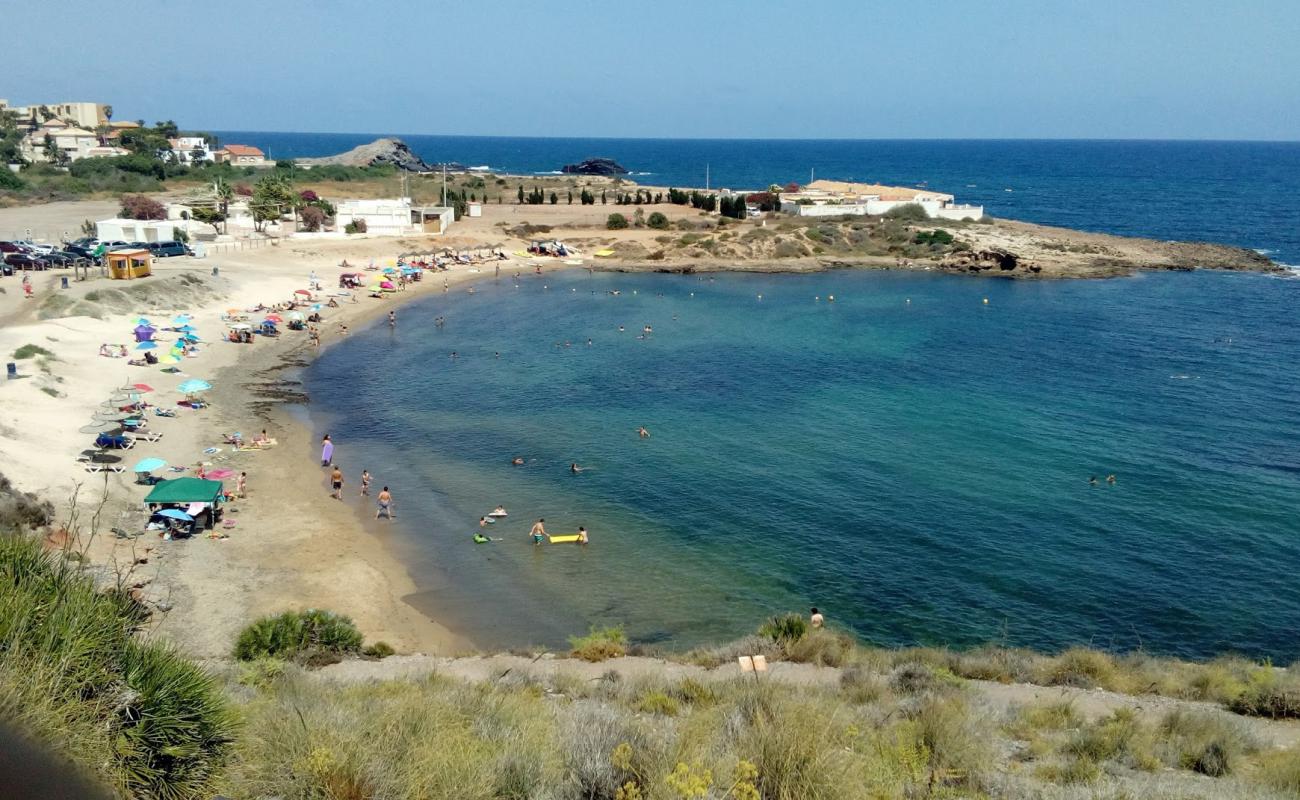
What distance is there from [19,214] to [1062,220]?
3883 inches

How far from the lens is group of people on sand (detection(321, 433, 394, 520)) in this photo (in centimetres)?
2483

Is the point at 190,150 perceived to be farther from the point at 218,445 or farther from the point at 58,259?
the point at 218,445

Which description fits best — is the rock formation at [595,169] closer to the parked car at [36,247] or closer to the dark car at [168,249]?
the dark car at [168,249]

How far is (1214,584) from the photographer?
21.6 metres

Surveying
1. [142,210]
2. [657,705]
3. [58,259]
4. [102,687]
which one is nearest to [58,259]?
[58,259]

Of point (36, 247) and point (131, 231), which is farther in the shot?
point (131, 231)

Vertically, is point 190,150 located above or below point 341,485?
above

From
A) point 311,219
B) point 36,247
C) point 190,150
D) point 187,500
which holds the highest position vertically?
point 190,150

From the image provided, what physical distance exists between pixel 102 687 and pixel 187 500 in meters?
17.6

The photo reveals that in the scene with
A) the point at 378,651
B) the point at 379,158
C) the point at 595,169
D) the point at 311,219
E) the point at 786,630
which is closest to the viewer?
the point at 378,651

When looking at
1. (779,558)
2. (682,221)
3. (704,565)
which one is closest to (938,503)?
(779,558)

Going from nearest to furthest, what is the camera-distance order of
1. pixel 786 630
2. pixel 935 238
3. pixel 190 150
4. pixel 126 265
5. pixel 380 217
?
pixel 786 630, pixel 126 265, pixel 380 217, pixel 935 238, pixel 190 150

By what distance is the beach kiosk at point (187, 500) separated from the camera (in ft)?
72.7

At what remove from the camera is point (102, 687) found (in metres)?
6.36
